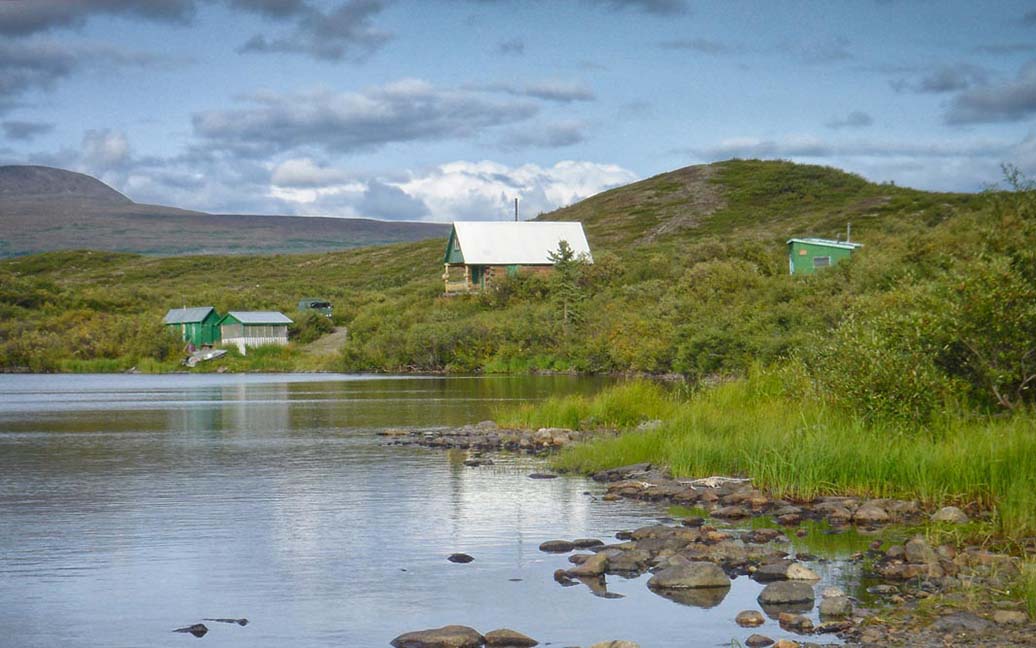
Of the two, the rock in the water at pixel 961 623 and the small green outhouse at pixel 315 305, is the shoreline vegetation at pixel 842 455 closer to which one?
the rock in the water at pixel 961 623

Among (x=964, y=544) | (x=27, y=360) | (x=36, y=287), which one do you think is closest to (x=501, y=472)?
(x=964, y=544)

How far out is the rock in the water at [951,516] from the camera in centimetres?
1722

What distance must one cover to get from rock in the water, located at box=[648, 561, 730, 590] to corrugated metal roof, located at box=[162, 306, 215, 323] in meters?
95.7

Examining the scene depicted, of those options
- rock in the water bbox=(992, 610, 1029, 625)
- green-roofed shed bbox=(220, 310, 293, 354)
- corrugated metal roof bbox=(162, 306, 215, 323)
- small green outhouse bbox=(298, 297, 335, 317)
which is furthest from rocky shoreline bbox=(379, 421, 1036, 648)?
small green outhouse bbox=(298, 297, 335, 317)

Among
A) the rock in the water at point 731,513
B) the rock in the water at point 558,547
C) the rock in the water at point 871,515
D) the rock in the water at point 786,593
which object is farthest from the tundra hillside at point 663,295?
the rock in the water at point 786,593

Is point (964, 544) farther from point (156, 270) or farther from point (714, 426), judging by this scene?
point (156, 270)

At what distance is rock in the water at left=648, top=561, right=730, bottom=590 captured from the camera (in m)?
14.8

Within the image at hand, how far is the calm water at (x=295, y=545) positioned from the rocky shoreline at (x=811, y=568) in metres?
0.37

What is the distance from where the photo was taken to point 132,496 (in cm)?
2395

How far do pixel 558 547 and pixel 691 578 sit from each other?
9.68 feet

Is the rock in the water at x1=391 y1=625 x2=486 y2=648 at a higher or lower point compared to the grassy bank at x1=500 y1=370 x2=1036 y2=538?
lower

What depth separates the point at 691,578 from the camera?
1487 centimetres

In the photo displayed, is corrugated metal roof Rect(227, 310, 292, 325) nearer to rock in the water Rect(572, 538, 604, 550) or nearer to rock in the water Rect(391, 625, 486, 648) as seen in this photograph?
rock in the water Rect(572, 538, 604, 550)

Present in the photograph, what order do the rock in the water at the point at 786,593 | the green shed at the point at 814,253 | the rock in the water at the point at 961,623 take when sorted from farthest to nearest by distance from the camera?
the green shed at the point at 814,253
the rock in the water at the point at 786,593
the rock in the water at the point at 961,623
